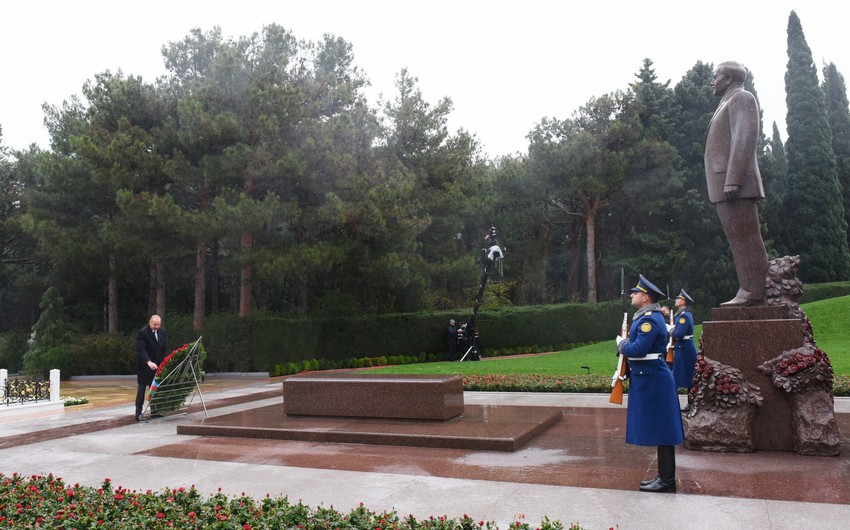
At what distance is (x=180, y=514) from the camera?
4.55 meters

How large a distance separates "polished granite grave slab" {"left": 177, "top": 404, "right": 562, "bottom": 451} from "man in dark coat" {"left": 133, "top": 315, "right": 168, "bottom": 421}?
5.36 feet

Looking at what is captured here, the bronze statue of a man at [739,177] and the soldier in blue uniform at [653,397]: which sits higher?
the bronze statue of a man at [739,177]

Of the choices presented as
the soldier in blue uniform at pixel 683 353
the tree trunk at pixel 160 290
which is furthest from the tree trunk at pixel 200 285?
the soldier in blue uniform at pixel 683 353

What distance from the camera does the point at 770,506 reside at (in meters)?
4.81

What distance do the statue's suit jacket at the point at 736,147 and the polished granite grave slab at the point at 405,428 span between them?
3716 mm

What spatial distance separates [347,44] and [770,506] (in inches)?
994

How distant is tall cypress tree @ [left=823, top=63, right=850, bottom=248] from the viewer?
42594mm

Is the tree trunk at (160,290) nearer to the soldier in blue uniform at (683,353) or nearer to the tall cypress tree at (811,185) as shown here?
the soldier in blue uniform at (683,353)

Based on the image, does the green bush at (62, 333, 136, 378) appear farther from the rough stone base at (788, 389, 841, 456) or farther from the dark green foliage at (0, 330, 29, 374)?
the rough stone base at (788, 389, 841, 456)

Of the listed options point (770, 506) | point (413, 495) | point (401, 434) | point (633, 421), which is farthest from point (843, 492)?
point (401, 434)

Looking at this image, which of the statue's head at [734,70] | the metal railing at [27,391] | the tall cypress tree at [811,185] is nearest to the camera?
the statue's head at [734,70]

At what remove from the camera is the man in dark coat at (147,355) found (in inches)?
416

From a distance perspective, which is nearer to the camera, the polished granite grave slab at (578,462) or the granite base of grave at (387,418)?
the polished granite grave slab at (578,462)

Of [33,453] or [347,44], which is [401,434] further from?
[347,44]
